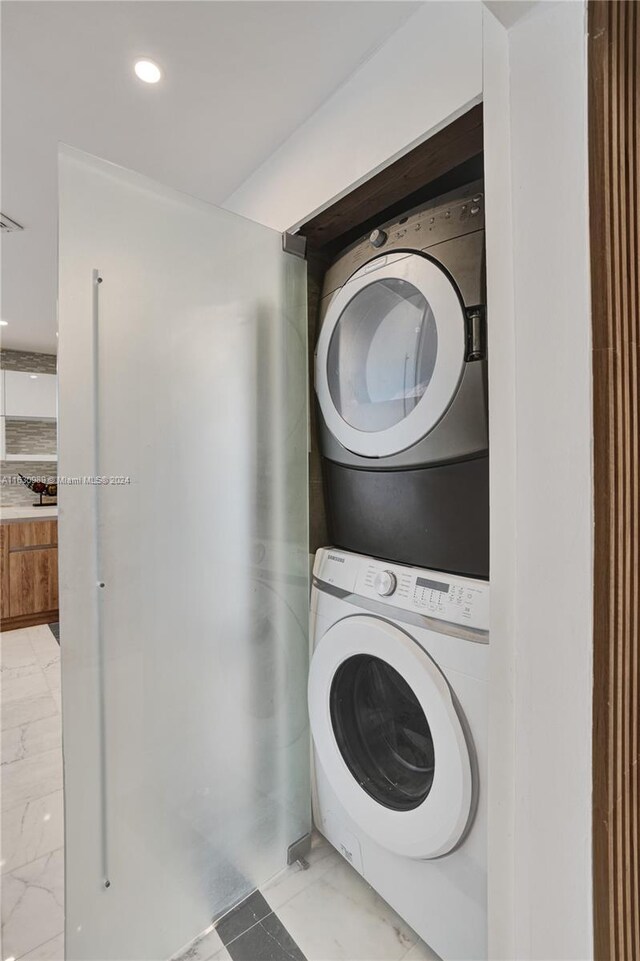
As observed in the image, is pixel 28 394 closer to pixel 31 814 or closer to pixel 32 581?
pixel 32 581

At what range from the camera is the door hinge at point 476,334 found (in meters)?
1.01

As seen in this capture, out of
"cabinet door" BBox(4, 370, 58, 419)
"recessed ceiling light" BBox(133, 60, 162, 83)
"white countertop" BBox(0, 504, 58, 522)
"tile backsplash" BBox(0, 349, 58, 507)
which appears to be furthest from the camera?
"tile backsplash" BBox(0, 349, 58, 507)

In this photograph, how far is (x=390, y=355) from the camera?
122 centimetres

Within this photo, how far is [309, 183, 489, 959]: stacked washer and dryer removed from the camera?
99 cm

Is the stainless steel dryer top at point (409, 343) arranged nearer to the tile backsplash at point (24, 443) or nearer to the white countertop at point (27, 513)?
the white countertop at point (27, 513)

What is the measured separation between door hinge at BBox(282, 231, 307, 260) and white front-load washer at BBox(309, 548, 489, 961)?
3.09 feet

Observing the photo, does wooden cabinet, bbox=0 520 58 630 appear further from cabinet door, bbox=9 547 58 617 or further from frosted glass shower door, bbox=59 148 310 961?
frosted glass shower door, bbox=59 148 310 961

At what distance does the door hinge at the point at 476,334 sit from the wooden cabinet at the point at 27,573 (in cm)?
350

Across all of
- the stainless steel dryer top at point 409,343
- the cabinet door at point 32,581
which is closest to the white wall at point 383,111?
the stainless steel dryer top at point 409,343

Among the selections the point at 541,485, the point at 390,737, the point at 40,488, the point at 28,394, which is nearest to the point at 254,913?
the point at 390,737

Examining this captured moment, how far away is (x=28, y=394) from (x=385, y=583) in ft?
13.9

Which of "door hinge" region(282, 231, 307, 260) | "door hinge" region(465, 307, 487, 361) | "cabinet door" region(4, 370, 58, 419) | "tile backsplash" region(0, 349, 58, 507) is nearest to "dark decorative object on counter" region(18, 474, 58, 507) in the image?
"tile backsplash" region(0, 349, 58, 507)

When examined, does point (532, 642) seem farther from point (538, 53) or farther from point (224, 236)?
point (224, 236)

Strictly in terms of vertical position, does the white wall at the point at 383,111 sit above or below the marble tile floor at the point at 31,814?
above
